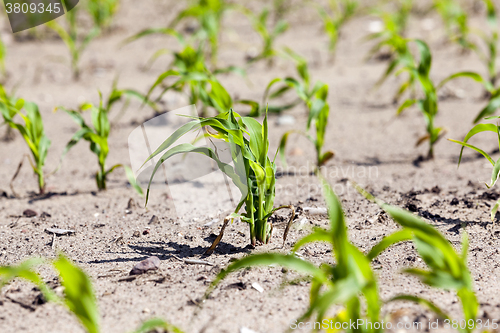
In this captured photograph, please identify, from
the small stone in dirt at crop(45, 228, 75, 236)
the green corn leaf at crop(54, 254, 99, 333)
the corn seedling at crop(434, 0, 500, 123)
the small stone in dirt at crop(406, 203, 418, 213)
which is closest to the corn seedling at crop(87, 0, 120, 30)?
the small stone in dirt at crop(45, 228, 75, 236)

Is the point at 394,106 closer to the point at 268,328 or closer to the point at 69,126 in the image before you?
the point at 69,126

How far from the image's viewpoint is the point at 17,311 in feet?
4.66

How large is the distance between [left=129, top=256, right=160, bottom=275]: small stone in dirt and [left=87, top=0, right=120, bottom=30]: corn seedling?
13.0 ft

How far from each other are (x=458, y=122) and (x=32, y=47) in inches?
183

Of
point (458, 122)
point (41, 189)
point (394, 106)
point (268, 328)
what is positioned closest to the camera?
point (268, 328)

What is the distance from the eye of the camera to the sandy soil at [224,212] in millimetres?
1428

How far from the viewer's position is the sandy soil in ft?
4.68

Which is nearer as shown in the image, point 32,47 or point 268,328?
point 268,328

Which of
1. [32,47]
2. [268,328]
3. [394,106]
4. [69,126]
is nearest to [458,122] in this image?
[394,106]

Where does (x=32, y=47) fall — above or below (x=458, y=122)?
above

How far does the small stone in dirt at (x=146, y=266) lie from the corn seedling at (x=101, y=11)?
3.96 meters

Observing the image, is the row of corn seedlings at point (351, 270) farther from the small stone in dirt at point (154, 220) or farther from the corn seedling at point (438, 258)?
the small stone in dirt at point (154, 220)

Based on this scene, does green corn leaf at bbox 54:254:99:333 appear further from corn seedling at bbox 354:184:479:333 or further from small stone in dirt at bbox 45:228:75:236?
small stone in dirt at bbox 45:228:75:236

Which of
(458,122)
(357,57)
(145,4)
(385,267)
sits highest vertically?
(145,4)
